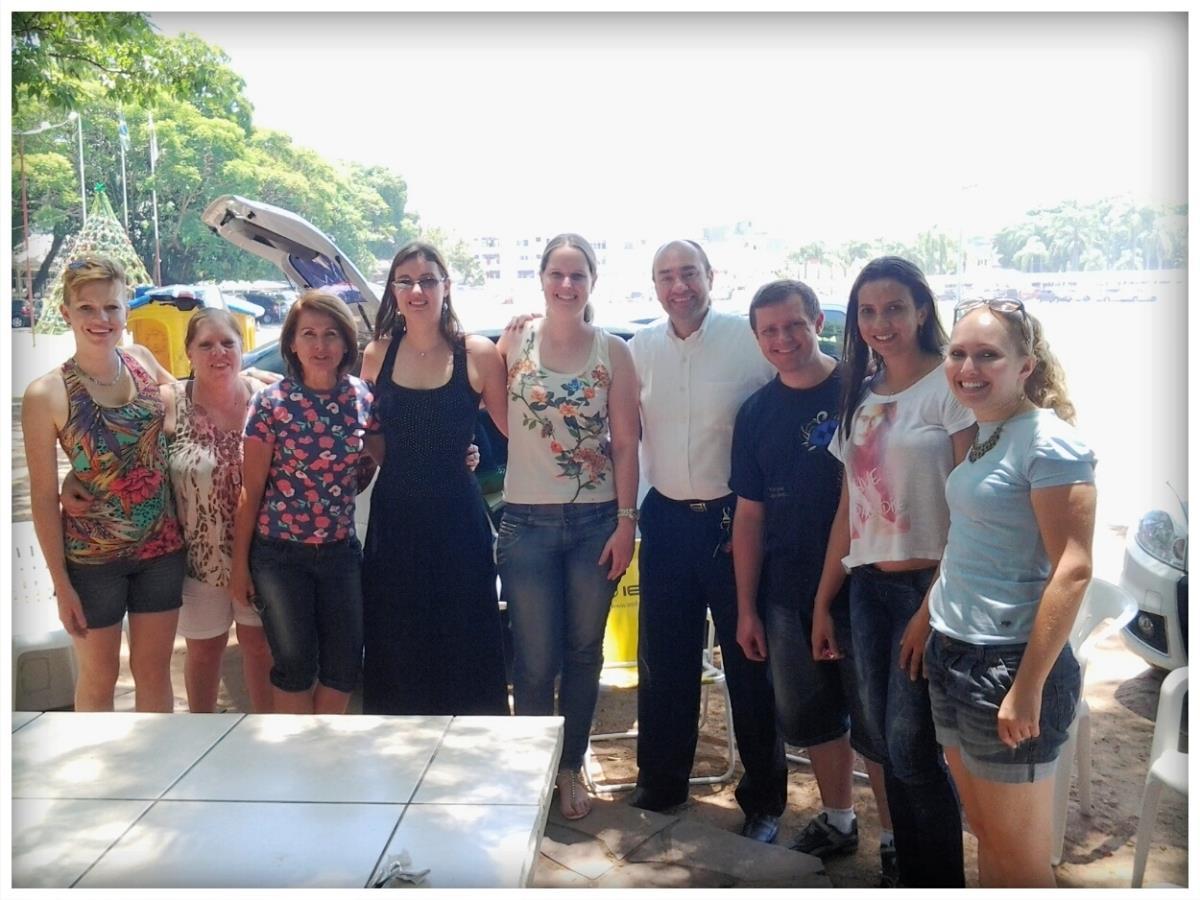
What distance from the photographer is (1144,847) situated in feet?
8.55

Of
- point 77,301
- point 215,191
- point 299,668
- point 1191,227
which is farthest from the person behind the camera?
point 215,191

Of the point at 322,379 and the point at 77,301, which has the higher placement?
the point at 77,301

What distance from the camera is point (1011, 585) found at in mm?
2062

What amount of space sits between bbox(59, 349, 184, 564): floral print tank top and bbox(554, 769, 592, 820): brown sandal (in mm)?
1472

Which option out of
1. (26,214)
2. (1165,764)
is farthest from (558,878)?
(26,214)

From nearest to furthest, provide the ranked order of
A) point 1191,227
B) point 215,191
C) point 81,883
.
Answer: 1. point 81,883
2. point 1191,227
3. point 215,191

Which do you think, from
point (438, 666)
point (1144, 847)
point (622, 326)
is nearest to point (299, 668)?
point (438, 666)

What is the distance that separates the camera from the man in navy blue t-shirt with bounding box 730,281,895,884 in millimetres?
2771

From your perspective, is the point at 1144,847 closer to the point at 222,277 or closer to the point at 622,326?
the point at 622,326

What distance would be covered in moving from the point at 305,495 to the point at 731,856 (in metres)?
1.69

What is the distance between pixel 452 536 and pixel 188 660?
985 millimetres

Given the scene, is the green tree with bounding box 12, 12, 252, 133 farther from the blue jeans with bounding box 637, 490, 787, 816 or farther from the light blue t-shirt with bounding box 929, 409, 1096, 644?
the light blue t-shirt with bounding box 929, 409, 1096, 644

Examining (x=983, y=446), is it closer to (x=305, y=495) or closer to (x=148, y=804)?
(x=148, y=804)

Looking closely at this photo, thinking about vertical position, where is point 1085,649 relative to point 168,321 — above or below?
below
